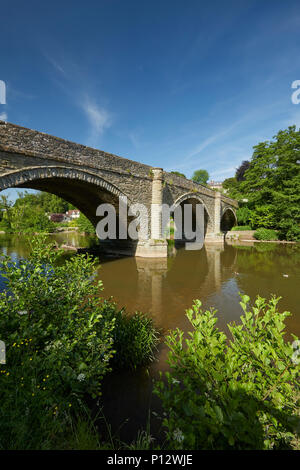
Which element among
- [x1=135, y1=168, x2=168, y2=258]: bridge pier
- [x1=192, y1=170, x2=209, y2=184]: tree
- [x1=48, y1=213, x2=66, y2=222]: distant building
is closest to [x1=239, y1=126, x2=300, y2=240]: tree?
[x1=135, y1=168, x2=168, y2=258]: bridge pier

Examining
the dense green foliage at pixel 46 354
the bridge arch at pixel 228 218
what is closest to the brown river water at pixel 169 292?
the dense green foliage at pixel 46 354

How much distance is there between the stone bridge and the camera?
25.9ft

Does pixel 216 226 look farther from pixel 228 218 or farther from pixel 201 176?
pixel 201 176

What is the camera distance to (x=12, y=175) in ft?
25.8

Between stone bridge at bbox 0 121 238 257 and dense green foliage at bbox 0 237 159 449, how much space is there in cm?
660

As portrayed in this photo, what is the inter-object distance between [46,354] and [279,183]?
31.3 m

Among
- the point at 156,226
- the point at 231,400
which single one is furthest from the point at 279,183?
the point at 231,400

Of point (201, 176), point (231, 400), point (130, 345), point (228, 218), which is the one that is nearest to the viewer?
point (231, 400)

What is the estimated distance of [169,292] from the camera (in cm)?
816

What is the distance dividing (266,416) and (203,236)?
26.4 meters

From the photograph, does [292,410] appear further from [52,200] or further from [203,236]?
[52,200]

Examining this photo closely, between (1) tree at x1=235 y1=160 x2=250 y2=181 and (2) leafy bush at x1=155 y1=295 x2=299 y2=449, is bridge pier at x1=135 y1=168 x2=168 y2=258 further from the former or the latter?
(1) tree at x1=235 y1=160 x2=250 y2=181
